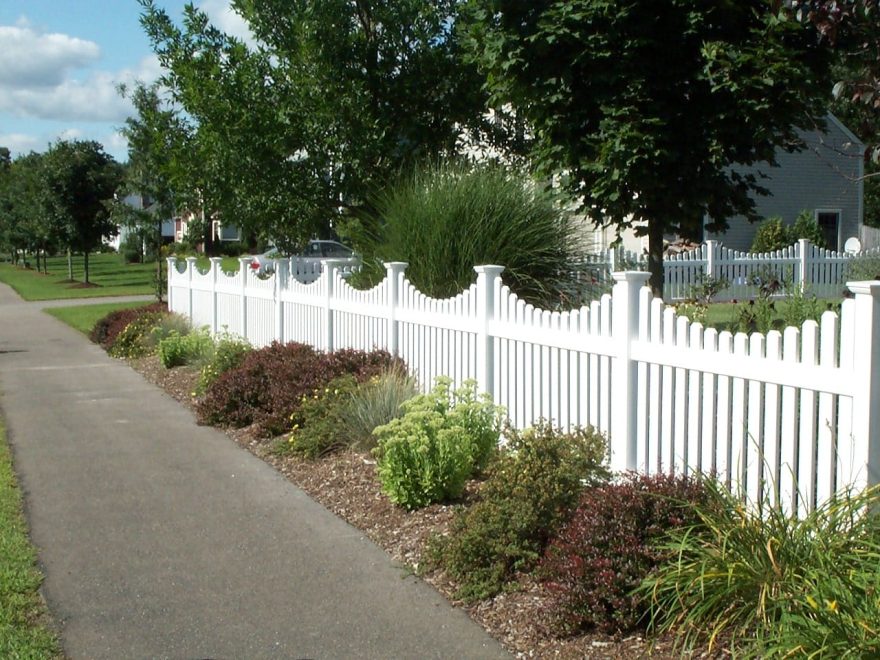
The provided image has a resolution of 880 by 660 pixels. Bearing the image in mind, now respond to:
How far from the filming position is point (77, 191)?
4125 cm

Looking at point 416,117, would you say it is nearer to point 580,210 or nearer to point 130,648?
point 580,210

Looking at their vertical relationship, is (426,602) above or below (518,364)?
below

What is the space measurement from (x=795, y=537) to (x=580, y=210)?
5972 millimetres

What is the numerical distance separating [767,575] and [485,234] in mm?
5456

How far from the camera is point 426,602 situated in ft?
17.3

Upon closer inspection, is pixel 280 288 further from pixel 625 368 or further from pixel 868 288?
pixel 868 288

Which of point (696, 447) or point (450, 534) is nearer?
point (696, 447)

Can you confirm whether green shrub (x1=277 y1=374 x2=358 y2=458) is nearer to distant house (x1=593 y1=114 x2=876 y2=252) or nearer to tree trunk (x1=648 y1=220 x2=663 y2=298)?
tree trunk (x1=648 y1=220 x2=663 y2=298)

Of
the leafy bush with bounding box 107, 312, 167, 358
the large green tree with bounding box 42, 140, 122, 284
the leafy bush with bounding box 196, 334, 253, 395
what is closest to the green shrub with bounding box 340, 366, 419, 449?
the leafy bush with bounding box 196, 334, 253, 395

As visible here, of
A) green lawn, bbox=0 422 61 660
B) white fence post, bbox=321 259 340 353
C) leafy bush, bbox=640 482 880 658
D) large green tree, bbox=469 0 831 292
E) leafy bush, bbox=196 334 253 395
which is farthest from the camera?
leafy bush, bbox=196 334 253 395

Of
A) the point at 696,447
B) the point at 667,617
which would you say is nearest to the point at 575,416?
the point at 696,447

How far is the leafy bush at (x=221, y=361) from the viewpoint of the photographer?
11.9 metres

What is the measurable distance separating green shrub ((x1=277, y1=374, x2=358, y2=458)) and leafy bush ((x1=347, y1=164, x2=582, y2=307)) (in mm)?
1425

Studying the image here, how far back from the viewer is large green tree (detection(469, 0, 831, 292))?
29.5 feet
